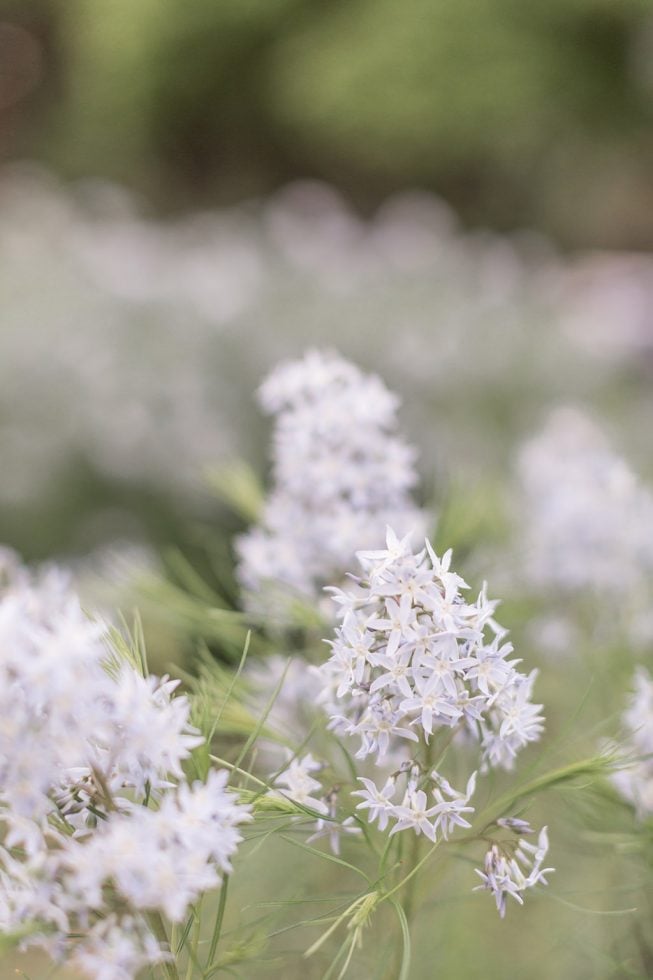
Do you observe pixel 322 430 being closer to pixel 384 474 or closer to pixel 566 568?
pixel 384 474

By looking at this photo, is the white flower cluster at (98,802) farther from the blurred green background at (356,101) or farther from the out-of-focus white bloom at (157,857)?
the blurred green background at (356,101)

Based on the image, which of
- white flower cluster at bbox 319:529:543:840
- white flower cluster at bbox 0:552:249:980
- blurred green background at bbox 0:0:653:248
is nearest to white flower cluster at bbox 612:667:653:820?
white flower cluster at bbox 319:529:543:840

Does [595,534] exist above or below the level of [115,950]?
above

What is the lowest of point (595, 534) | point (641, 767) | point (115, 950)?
point (115, 950)

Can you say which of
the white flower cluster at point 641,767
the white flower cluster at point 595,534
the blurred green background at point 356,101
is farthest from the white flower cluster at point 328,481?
→ the blurred green background at point 356,101

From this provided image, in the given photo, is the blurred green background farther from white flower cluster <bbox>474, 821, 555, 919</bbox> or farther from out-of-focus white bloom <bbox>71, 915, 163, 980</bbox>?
out-of-focus white bloom <bbox>71, 915, 163, 980</bbox>

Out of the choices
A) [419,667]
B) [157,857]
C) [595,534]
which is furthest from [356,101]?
[157,857]

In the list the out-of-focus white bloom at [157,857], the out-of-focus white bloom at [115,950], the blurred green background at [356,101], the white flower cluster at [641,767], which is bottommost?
the out-of-focus white bloom at [115,950]

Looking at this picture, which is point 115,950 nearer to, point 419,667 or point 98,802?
point 98,802
